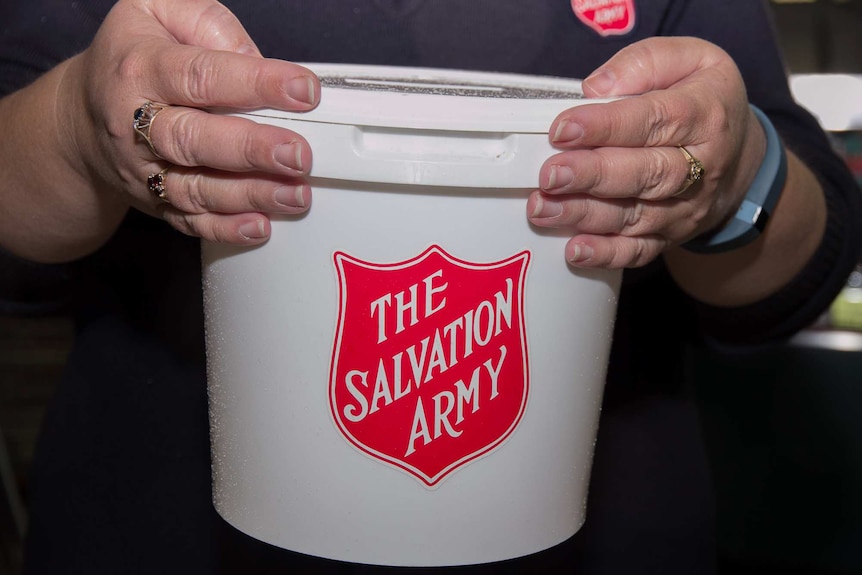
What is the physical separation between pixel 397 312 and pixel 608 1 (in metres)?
0.41

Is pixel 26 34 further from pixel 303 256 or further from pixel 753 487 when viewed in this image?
pixel 753 487

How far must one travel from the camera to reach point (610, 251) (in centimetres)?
53

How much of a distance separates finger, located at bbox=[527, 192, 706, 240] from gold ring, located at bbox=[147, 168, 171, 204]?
0.21m

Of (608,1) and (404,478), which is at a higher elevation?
(608,1)

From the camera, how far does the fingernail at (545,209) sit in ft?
1.59

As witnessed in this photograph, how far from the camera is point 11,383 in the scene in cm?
165

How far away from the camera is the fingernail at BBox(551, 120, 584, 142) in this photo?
0.47 meters

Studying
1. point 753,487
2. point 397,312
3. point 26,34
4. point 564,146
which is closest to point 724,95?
point 564,146

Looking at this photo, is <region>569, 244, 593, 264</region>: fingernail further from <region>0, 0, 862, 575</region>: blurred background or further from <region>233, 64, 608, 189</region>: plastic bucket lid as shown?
<region>0, 0, 862, 575</region>: blurred background

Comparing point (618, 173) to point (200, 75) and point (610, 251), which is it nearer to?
point (610, 251)

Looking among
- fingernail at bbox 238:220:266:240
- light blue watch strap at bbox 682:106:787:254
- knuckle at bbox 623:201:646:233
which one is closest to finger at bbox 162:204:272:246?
fingernail at bbox 238:220:266:240

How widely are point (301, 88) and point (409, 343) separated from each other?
15 cm

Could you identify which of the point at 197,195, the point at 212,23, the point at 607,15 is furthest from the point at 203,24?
the point at 607,15

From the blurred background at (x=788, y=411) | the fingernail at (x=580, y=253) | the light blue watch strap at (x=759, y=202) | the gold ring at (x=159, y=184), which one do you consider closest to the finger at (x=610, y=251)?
the fingernail at (x=580, y=253)
